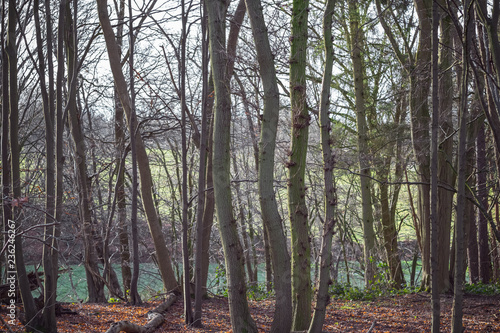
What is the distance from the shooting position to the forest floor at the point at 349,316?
5.31 meters

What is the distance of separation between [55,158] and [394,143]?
6267mm

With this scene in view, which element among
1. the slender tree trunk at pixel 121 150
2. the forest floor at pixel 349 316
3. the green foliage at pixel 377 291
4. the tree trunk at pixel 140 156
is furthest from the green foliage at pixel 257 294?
the slender tree trunk at pixel 121 150

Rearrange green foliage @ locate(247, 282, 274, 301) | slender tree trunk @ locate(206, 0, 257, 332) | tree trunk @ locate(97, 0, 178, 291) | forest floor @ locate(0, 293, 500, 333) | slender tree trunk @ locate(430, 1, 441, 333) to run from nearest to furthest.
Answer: slender tree trunk @ locate(430, 1, 441, 333) < slender tree trunk @ locate(206, 0, 257, 332) < forest floor @ locate(0, 293, 500, 333) < tree trunk @ locate(97, 0, 178, 291) < green foliage @ locate(247, 282, 274, 301)

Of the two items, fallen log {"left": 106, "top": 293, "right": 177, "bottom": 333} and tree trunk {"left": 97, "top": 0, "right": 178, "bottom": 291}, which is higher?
tree trunk {"left": 97, "top": 0, "right": 178, "bottom": 291}

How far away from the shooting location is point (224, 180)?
474 cm

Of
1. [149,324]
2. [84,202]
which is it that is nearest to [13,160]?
[149,324]

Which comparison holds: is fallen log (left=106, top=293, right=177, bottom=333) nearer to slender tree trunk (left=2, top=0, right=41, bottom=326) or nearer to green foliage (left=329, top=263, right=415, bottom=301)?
slender tree trunk (left=2, top=0, right=41, bottom=326)

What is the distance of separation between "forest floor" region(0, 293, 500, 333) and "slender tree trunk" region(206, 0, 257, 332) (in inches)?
39.7

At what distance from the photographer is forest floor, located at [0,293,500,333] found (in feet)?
17.4

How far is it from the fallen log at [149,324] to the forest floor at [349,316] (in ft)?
0.33

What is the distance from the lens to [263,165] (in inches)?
176

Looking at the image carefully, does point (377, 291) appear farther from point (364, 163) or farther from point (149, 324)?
point (149, 324)

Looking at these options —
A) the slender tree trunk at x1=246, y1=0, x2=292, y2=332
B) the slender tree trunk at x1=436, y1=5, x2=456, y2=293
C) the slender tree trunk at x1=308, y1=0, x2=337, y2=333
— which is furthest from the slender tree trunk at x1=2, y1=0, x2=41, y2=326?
the slender tree trunk at x1=436, y1=5, x2=456, y2=293

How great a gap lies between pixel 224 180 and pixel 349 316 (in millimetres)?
3102
